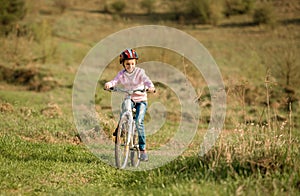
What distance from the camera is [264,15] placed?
4997 cm

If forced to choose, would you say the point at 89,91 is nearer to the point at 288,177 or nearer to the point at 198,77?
the point at 198,77

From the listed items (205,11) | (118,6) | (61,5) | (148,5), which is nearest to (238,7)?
(205,11)

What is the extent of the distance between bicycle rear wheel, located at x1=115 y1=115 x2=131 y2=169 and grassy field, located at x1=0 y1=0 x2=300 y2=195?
239 millimetres

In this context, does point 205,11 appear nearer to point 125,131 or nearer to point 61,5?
point 61,5

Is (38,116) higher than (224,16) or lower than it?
lower

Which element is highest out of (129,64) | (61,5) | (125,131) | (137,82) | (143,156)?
(61,5)

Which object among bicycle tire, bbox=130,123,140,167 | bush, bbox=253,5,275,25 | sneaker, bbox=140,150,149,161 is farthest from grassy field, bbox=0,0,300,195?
bush, bbox=253,5,275,25

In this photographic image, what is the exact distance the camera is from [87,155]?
8906 millimetres

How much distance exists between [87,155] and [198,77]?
22.5 metres

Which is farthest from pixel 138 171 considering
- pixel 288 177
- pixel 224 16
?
pixel 224 16

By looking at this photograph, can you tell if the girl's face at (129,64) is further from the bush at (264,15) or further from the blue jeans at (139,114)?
the bush at (264,15)

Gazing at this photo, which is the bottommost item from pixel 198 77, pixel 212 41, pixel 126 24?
pixel 198 77

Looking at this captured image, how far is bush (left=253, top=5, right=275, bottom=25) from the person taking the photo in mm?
49688

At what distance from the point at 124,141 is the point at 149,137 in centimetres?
543
